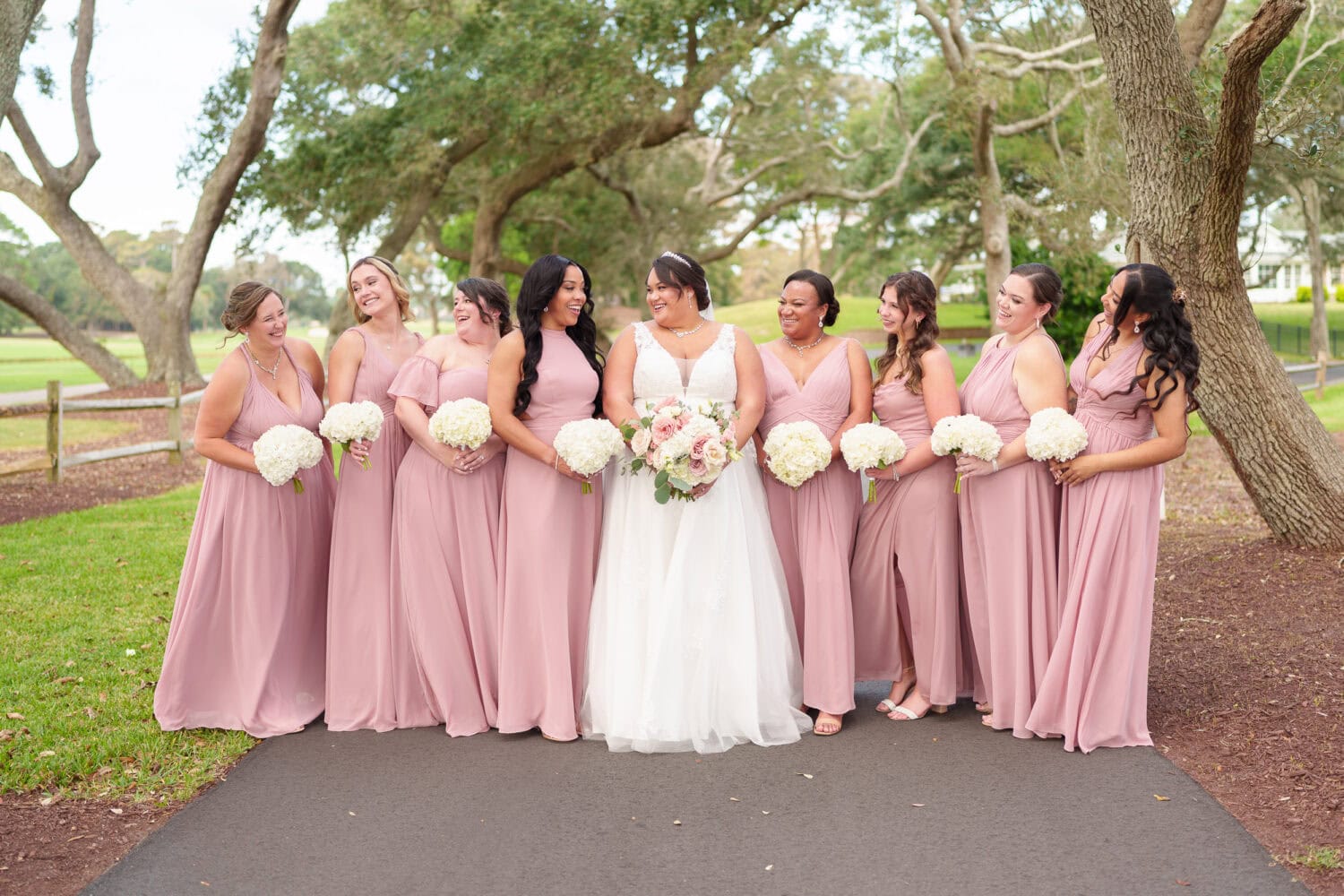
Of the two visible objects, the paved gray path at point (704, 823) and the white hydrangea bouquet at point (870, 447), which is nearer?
the paved gray path at point (704, 823)

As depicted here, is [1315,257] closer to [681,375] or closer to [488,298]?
[681,375]

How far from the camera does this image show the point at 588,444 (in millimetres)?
6199

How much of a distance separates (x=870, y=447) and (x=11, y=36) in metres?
9.10

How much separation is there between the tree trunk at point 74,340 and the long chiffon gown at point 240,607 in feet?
82.1

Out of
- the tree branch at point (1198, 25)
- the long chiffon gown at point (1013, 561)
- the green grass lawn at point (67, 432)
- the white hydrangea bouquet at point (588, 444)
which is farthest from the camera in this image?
the green grass lawn at point (67, 432)

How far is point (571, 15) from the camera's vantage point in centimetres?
2372

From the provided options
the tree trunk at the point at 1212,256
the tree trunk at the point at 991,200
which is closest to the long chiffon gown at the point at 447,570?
the tree trunk at the point at 1212,256

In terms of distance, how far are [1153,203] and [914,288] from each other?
11.2 ft

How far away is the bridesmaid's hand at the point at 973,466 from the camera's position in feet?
20.8

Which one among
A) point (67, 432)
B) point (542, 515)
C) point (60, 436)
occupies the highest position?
point (542, 515)

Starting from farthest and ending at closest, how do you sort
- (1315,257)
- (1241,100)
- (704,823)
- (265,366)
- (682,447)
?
(1315,257), (1241,100), (265,366), (682,447), (704,823)

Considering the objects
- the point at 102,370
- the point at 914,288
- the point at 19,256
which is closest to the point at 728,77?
the point at 102,370

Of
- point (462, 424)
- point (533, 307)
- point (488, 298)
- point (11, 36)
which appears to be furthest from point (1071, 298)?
point (462, 424)

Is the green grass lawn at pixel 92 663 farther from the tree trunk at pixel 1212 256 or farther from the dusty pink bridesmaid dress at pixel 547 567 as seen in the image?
the tree trunk at pixel 1212 256
